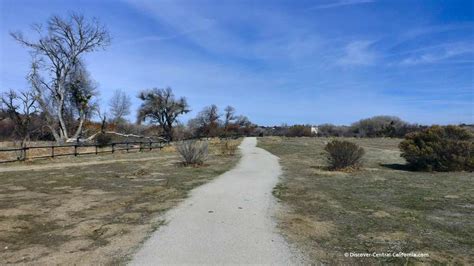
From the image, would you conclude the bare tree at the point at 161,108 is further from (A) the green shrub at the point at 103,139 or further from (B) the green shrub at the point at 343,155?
(B) the green shrub at the point at 343,155

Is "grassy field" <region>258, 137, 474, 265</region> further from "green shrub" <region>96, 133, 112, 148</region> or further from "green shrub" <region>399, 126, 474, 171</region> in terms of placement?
"green shrub" <region>96, 133, 112, 148</region>

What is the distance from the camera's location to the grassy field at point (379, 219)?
620 centimetres

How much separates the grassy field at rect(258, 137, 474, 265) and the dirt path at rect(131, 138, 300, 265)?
1.45 feet

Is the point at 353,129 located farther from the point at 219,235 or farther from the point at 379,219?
the point at 219,235

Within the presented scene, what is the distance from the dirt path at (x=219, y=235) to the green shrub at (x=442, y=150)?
12553 mm

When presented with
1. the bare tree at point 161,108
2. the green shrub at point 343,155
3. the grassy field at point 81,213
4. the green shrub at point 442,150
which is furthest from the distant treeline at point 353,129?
the grassy field at point 81,213

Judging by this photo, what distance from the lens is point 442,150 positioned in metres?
20.1

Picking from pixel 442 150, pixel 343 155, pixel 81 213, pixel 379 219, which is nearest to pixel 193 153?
pixel 343 155

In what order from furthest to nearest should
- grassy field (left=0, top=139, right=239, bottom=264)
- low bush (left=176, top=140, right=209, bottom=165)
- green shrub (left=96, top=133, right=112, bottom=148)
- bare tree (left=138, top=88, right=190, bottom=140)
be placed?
bare tree (left=138, top=88, right=190, bottom=140) → green shrub (left=96, top=133, right=112, bottom=148) → low bush (left=176, top=140, right=209, bottom=165) → grassy field (left=0, top=139, right=239, bottom=264)

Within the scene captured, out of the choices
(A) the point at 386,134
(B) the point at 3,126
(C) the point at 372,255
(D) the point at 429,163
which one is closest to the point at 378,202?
(C) the point at 372,255

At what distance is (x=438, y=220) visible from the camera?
8305mm

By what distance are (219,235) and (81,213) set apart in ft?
12.0

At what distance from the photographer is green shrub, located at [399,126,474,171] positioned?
19688 mm

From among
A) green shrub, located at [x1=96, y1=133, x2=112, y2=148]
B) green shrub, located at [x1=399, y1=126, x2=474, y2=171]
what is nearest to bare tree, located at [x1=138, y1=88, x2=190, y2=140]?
green shrub, located at [x1=96, y1=133, x2=112, y2=148]
